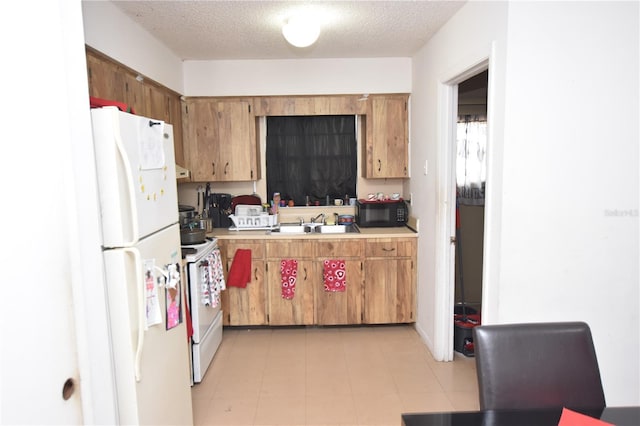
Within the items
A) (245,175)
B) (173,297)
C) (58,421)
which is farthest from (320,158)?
(58,421)

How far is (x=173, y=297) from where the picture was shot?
6.03ft

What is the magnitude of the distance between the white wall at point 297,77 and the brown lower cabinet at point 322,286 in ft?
4.65

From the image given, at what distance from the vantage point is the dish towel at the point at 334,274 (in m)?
3.48

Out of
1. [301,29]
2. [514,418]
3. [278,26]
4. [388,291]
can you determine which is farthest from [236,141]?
[514,418]

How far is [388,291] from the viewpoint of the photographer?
3545mm

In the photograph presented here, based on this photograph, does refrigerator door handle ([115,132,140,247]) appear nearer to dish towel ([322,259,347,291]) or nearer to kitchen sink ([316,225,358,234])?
dish towel ([322,259,347,291])

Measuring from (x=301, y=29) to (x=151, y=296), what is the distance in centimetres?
185


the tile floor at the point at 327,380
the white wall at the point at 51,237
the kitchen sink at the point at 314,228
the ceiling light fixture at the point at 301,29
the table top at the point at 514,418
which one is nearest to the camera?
the white wall at the point at 51,237

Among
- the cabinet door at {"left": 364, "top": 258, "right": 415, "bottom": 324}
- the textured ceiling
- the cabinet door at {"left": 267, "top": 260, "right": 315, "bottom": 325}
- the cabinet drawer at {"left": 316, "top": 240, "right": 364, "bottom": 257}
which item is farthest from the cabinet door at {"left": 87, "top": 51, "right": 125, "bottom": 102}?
the cabinet door at {"left": 364, "top": 258, "right": 415, "bottom": 324}

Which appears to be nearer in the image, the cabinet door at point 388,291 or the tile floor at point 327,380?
the tile floor at point 327,380

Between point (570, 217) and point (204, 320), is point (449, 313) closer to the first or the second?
point (570, 217)

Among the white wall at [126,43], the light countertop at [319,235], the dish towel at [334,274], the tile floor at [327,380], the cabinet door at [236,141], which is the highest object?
the white wall at [126,43]

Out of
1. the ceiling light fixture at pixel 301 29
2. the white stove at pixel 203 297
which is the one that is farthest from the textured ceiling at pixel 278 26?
the white stove at pixel 203 297

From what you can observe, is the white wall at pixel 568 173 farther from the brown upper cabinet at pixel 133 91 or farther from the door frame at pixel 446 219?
the brown upper cabinet at pixel 133 91
